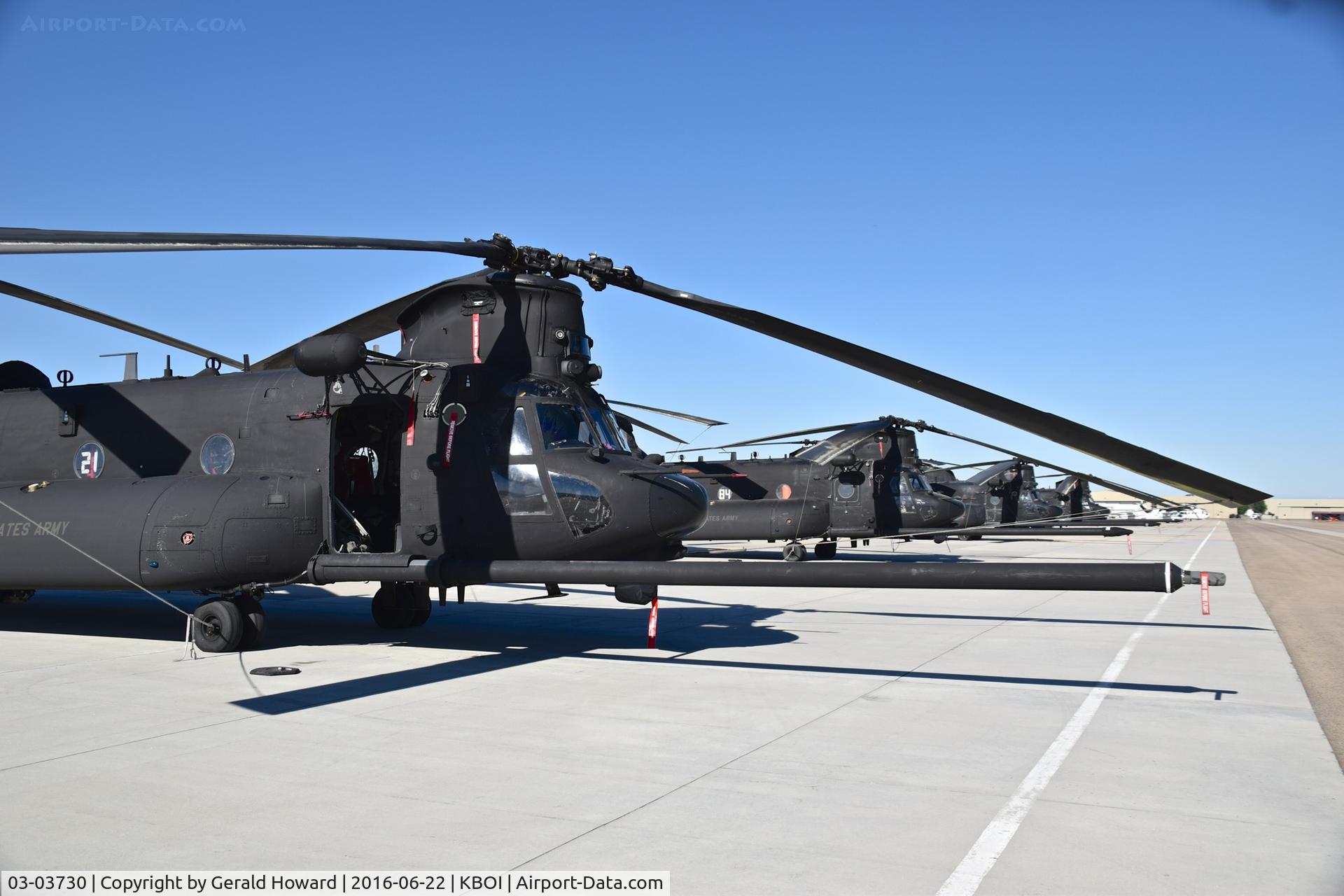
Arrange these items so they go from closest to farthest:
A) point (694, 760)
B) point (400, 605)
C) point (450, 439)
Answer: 1. point (694, 760)
2. point (450, 439)
3. point (400, 605)

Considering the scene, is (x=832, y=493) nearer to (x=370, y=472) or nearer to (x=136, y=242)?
(x=370, y=472)

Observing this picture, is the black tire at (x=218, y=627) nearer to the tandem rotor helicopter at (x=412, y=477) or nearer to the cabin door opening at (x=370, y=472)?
the tandem rotor helicopter at (x=412, y=477)

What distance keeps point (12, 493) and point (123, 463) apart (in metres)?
1.22

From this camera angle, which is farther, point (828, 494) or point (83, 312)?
point (828, 494)

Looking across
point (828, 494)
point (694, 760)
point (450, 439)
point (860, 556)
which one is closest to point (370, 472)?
point (450, 439)

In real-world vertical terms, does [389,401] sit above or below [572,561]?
above

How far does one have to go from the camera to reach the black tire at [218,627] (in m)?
10.6

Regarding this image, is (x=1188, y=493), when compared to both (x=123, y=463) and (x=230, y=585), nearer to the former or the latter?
(x=230, y=585)

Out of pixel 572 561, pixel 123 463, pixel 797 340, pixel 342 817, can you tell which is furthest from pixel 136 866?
pixel 123 463

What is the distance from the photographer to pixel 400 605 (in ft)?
42.4

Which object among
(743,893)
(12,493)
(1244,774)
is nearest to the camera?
(743,893)

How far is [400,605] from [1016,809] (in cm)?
928

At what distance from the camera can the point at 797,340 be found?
8.38 metres

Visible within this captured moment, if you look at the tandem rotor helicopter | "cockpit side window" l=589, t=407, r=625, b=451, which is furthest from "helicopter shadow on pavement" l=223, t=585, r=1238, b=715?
"cockpit side window" l=589, t=407, r=625, b=451
